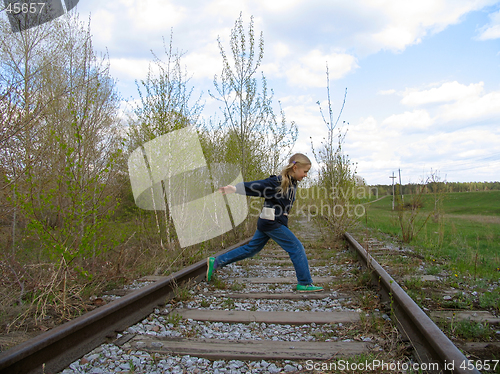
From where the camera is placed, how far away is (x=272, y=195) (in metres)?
4.50

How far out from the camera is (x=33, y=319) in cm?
304

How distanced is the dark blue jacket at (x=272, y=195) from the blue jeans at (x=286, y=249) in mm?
106

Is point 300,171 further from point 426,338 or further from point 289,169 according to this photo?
point 426,338

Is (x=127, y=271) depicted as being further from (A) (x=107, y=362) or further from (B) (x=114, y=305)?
(A) (x=107, y=362)

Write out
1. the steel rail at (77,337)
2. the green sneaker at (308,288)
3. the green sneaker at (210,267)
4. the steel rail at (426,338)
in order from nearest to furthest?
the steel rail at (426,338) → the steel rail at (77,337) → the green sneaker at (308,288) → the green sneaker at (210,267)

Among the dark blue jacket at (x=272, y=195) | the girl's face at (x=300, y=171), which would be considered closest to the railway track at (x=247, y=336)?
the dark blue jacket at (x=272, y=195)

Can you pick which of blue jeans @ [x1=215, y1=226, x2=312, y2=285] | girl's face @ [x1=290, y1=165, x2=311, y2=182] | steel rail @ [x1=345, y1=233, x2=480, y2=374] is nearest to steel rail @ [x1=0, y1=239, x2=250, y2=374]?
blue jeans @ [x1=215, y1=226, x2=312, y2=285]

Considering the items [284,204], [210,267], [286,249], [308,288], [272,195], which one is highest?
[272,195]

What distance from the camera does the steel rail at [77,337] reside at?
2068 millimetres

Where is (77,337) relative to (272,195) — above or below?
below

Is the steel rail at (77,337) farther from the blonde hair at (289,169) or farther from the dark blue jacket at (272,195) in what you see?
the blonde hair at (289,169)

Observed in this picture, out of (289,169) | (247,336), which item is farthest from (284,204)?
(247,336)

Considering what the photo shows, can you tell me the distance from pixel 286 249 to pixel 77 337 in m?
2.73

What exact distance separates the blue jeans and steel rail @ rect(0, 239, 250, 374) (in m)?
1.43
